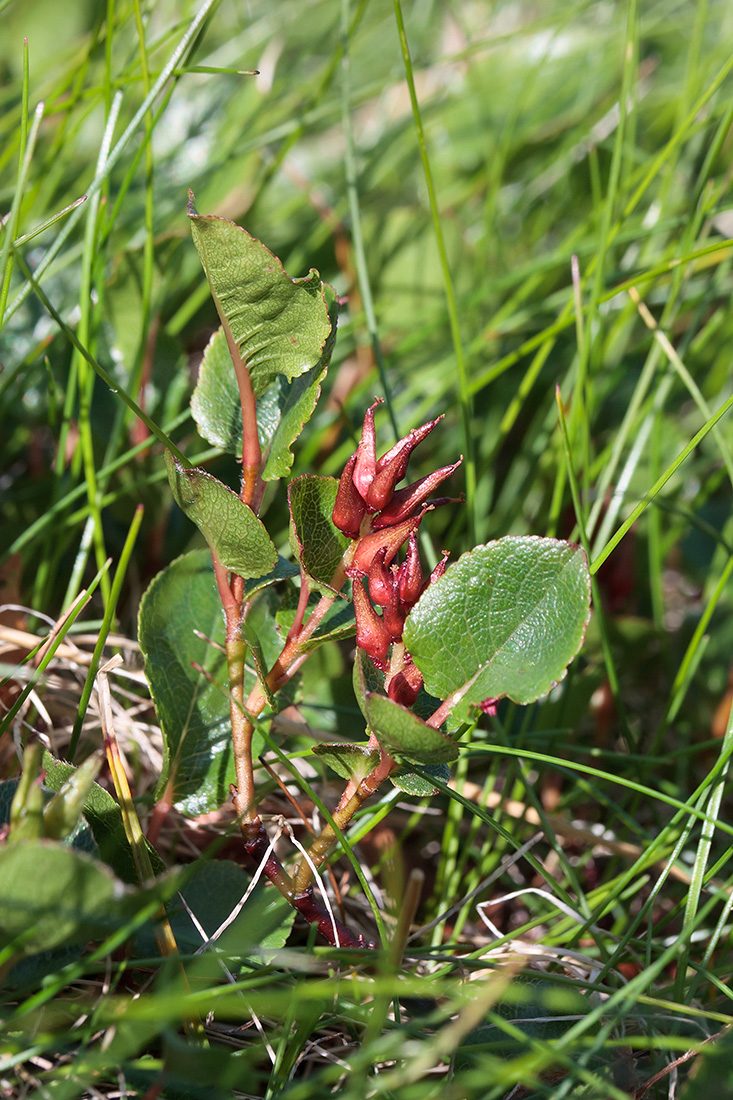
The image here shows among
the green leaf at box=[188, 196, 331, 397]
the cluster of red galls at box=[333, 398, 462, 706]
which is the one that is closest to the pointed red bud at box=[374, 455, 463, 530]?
the cluster of red galls at box=[333, 398, 462, 706]

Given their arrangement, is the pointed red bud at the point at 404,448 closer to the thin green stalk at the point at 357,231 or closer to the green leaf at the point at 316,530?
the green leaf at the point at 316,530

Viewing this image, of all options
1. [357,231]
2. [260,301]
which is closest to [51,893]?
[260,301]

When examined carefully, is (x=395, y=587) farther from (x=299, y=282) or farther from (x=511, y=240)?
(x=511, y=240)

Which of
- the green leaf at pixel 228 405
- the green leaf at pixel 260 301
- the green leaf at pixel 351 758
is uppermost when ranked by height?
the green leaf at pixel 260 301

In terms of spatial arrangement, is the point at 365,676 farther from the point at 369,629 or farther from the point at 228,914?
the point at 228,914

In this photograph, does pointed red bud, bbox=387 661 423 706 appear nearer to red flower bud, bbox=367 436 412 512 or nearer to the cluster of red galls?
the cluster of red galls

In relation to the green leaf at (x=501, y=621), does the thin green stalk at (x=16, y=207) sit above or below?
above

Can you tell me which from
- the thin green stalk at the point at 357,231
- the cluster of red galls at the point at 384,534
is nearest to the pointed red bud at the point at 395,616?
the cluster of red galls at the point at 384,534
